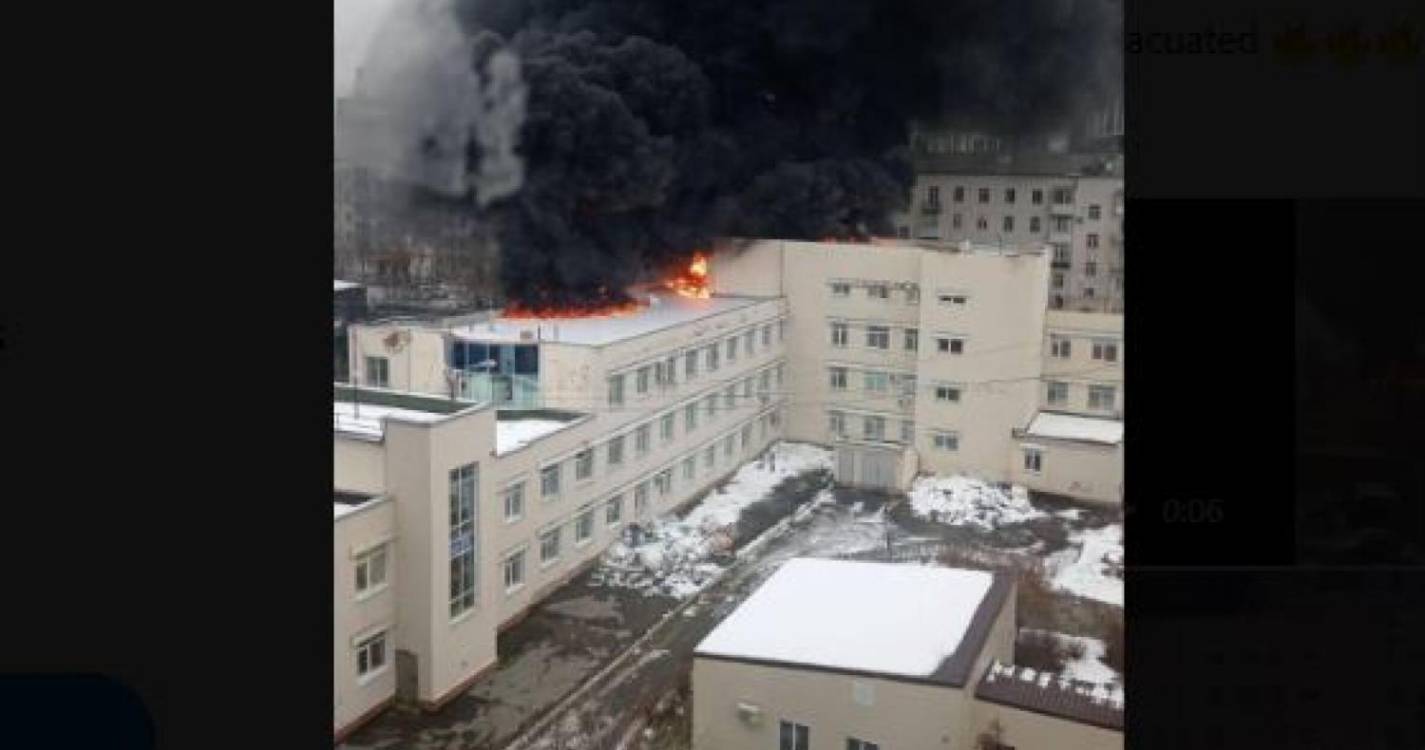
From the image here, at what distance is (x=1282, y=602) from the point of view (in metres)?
2.16

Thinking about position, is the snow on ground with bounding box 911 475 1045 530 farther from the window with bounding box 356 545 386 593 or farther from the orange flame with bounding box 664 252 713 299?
the window with bounding box 356 545 386 593

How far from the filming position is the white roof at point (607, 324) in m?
2.37

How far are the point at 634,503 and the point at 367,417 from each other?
52 centimetres

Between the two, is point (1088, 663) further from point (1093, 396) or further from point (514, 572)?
point (514, 572)

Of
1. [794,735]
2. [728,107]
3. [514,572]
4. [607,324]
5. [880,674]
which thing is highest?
[728,107]

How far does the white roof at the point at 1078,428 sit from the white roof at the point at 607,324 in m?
0.57

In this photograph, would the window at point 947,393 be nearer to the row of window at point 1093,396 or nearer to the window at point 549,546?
the row of window at point 1093,396

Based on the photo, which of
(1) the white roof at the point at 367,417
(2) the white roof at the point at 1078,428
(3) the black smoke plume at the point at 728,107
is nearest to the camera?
(1) the white roof at the point at 367,417

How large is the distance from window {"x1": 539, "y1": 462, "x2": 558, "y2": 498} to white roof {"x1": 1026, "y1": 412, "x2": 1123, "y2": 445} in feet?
2.80

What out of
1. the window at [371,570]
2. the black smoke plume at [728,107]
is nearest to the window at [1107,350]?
the black smoke plume at [728,107]

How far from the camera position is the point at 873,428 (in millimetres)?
2457

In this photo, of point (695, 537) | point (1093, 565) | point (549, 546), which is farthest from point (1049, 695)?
point (549, 546)

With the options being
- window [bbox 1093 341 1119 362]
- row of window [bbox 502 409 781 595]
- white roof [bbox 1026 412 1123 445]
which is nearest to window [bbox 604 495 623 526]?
row of window [bbox 502 409 781 595]
